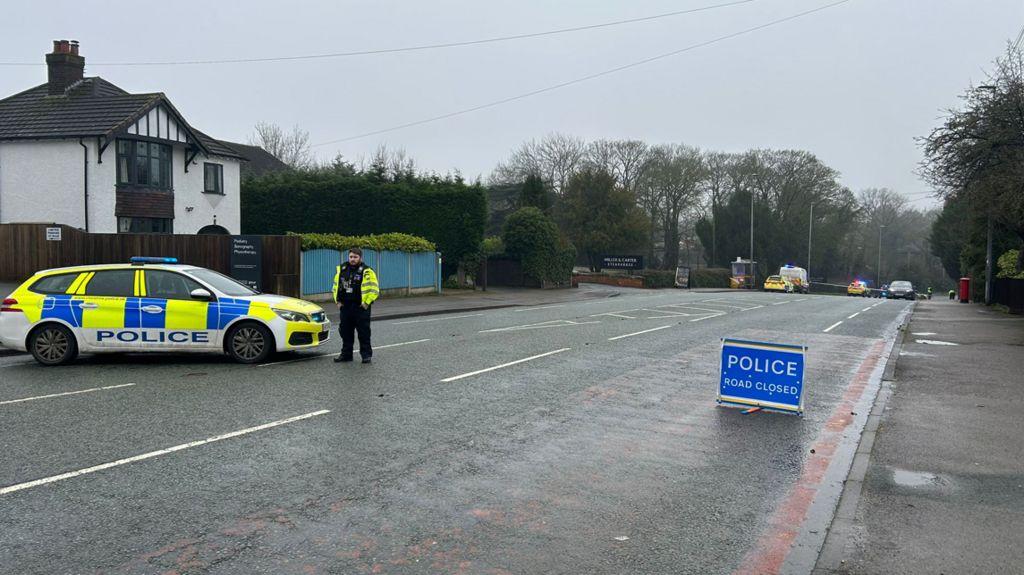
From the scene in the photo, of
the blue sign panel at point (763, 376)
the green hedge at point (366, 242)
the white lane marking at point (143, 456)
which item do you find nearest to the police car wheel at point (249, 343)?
the white lane marking at point (143, 456)

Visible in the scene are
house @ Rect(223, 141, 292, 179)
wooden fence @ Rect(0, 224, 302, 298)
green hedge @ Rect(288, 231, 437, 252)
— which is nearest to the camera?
wooden fence @ Rect(0, 224, 302, 298)

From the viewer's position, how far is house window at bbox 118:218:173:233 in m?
31.2

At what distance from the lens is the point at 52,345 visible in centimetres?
1159

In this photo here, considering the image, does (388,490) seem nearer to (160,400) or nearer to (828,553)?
(828,553)

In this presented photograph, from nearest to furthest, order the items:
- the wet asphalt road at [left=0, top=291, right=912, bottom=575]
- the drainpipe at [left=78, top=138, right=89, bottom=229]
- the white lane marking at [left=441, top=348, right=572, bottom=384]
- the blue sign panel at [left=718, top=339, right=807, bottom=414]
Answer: the wet asphalt road at [left=0, top=291, right=912, bottom=575]
the blue sign panel at [left=718, top=339, right=807, bottom=414]
the white lane marking at [left=441, top=348, right=572, bottom=384]
the drainpipe at [left=78, top=138, right=89, bottom=229]

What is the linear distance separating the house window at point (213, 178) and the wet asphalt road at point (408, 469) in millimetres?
23646

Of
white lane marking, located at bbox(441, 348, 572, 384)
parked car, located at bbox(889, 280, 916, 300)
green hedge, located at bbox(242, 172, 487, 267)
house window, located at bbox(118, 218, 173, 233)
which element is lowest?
parked car, located at bbox(889, 280, 916, 300)

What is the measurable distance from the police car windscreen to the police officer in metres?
1.45

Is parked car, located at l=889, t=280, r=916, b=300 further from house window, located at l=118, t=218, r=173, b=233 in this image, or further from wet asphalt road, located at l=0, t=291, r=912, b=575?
wet asphalt road, located at l=0, t=291, r=912, b=575

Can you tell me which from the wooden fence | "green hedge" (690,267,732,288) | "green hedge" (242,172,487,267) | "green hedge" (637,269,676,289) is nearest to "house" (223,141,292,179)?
"green hedge" (242,172,487,267)

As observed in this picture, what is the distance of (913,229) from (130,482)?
4580 inches

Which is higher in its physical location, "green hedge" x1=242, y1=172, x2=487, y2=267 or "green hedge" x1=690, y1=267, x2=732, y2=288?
"green hedge" x1=242, y1=172, x2=487, y2=267

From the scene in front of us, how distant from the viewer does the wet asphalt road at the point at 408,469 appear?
464cm

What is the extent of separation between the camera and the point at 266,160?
188ft
